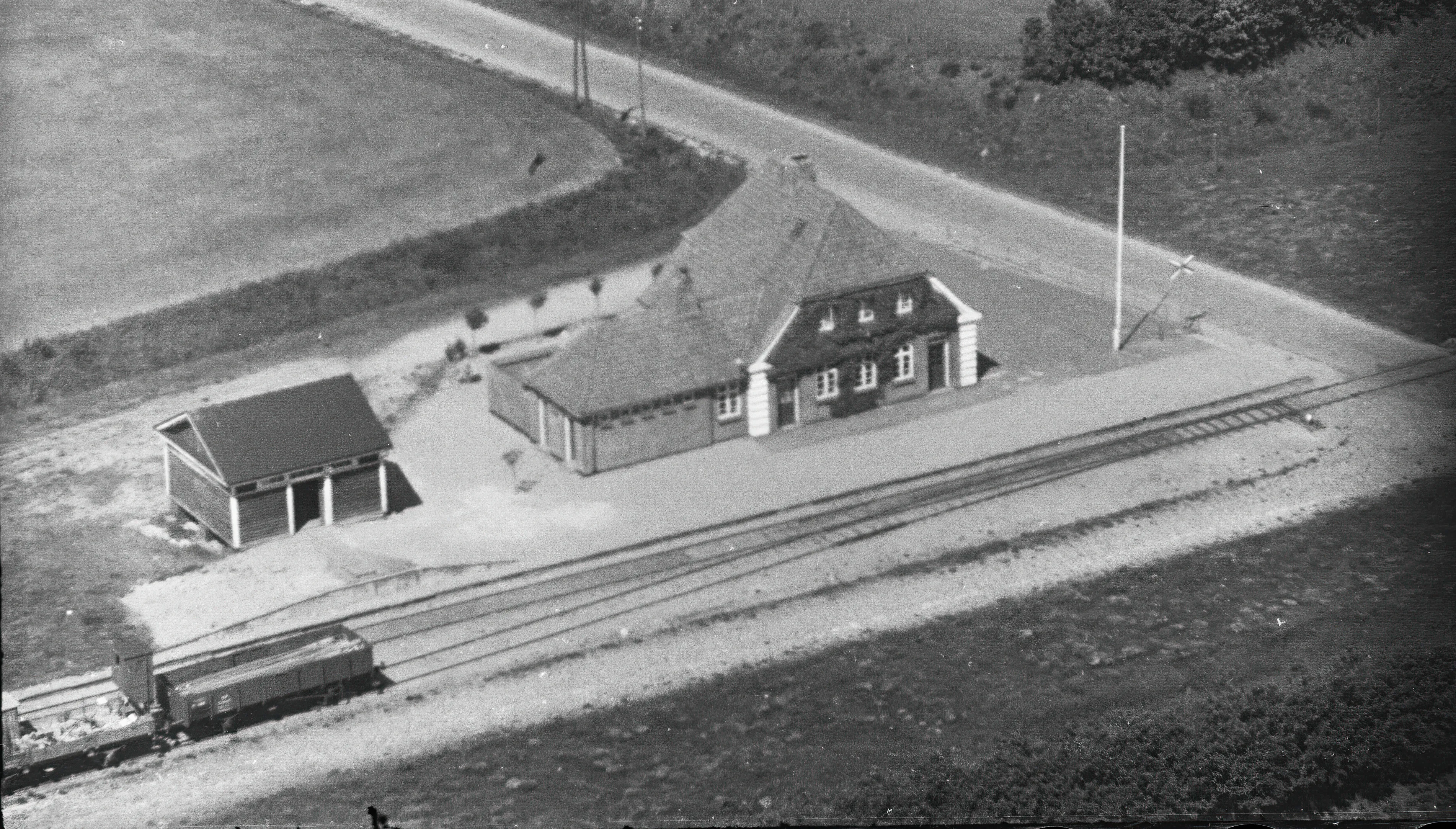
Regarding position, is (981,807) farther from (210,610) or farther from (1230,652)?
(210,610)

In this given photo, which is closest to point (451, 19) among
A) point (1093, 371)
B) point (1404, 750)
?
point (1093, 371)

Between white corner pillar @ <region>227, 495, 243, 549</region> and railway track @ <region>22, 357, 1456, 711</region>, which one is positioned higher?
white corner pillar @ <region>227, 495, 243, 549</region>

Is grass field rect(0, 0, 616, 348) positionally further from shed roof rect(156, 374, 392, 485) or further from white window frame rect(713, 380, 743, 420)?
white window frame rect(713, 380, 743, 420)

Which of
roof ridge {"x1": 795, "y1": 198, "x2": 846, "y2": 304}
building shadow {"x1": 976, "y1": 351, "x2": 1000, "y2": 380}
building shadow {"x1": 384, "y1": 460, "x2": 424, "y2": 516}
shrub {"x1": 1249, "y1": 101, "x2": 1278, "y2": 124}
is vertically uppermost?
shrub {"x1": 1249, "y1": 101, "x2": 1278, "y2": 124}

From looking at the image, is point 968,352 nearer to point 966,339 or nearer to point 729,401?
point 966,339

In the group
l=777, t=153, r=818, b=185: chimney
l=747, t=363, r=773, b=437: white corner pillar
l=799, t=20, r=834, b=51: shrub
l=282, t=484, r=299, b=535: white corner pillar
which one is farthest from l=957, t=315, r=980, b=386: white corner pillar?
l=282, t=484, r=299, b=535: white corner pillar

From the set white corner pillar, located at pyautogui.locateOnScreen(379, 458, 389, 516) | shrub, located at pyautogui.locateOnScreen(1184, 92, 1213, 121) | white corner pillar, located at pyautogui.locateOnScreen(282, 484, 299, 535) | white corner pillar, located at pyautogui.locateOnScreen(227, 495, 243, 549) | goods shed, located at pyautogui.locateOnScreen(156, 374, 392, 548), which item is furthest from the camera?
shrub, located at pyautogui.locateOnScreen(1184, 92, 1213, 121)

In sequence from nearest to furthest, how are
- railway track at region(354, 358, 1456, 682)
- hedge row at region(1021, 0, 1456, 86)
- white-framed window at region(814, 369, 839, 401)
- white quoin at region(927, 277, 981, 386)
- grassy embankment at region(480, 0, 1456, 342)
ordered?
railway track at region(354, 358, 1456, 682)
white-framed window at region(814, 369, 839, 401)
hedge row at region(1021, 0, 1456, 86)
white quoin at region(927, 277, 981, 386)
grassy embankment at region(480, 0, 1456, 342)
